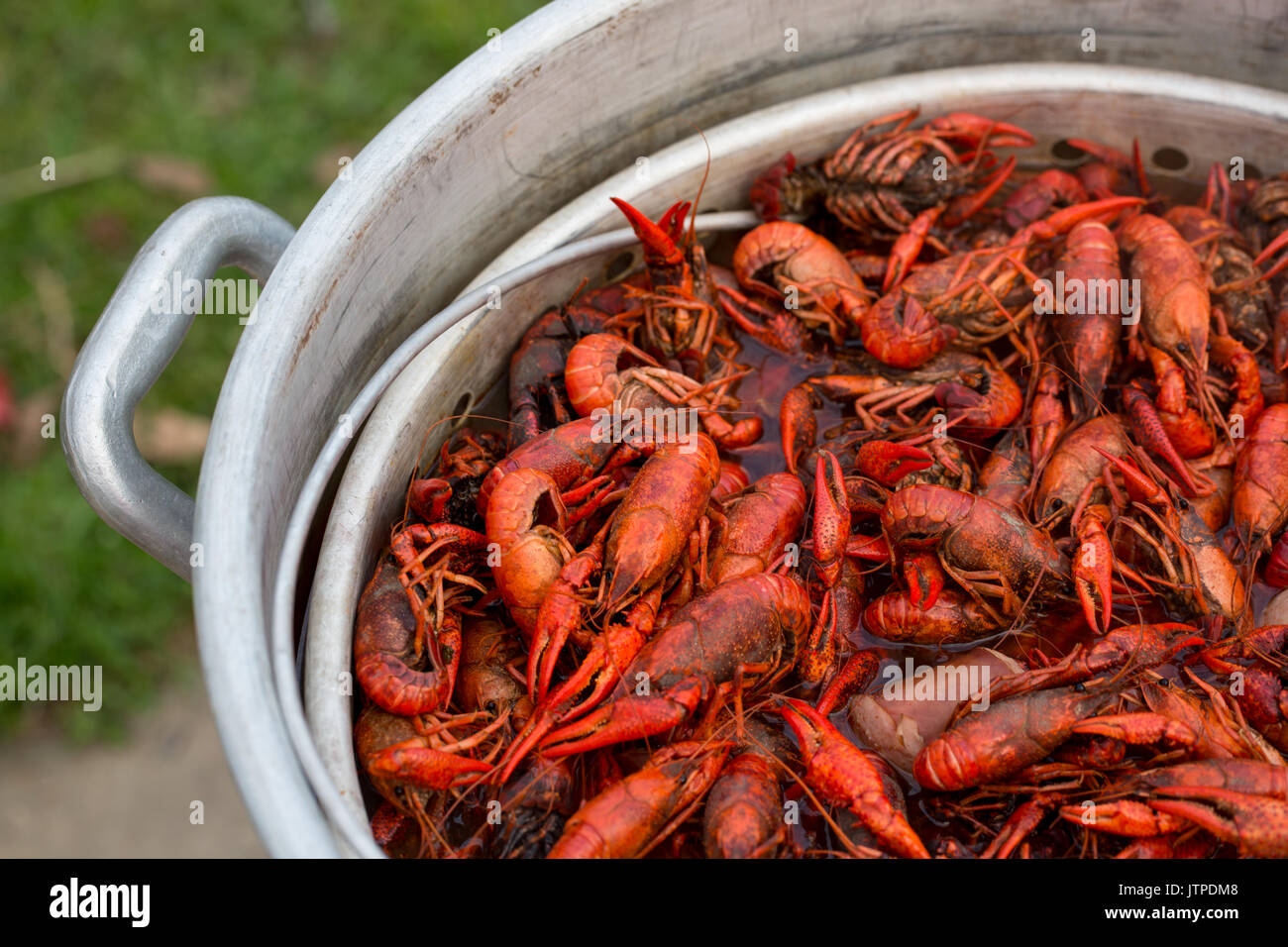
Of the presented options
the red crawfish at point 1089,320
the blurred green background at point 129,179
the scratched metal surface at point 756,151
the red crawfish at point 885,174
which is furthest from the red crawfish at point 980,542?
the blurred green background at point 129,179

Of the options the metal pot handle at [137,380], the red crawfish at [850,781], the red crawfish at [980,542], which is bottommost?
the red crawfish at [850,781]

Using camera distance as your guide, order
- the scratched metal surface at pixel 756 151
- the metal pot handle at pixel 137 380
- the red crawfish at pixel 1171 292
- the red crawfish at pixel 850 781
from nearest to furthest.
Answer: the metal pot handle at pixel 137 380 → the red crawfish at pixel 850 781 → the scratched metal surface at pixel 756 151 → the red crawfish at pixel 1171 292

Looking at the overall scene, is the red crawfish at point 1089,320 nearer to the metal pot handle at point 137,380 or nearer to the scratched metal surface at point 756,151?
the scratched metal surface at point 756,151

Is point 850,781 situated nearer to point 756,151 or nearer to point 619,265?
point 619,265

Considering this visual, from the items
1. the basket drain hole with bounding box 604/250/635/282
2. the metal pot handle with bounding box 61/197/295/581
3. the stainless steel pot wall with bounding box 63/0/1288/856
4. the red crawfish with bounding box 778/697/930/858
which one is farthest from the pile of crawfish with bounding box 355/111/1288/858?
the metal pot handle with bounding box 61/197/295/581

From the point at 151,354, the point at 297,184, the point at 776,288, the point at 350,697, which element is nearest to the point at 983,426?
the point at 776,288

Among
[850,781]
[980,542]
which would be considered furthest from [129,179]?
[850,781]

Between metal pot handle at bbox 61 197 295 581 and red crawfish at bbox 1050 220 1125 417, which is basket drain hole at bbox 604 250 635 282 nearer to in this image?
metal pot handle at bbox 61 197 295 581
